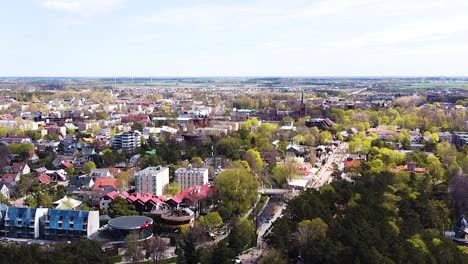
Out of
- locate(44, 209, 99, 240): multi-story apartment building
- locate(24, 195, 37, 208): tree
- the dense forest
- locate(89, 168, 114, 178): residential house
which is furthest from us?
locate(89, 168, 114, 178): residential house

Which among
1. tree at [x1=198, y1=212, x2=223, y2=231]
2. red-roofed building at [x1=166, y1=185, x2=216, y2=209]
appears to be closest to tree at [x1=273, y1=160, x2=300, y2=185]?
red-roofed building at [x1=166, y1=185, x2=216, y2=209]

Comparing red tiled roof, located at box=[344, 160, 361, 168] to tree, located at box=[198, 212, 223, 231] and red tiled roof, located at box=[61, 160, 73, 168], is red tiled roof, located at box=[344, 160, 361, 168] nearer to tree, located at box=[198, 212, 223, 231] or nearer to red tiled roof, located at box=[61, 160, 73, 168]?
tree, located at box=[198, 212, 223, 231]

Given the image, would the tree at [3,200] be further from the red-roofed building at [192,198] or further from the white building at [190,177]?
the white building at [190,177]

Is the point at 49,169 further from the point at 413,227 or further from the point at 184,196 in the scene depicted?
the point at 413,227

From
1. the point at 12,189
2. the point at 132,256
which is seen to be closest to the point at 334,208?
the point at 132,256

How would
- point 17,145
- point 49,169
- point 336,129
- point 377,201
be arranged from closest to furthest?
1. point 377,201
2. point 49,169
3. point 17,145
4. point 336,129

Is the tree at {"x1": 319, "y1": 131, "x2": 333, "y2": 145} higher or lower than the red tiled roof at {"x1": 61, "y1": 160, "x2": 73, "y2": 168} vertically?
higher
